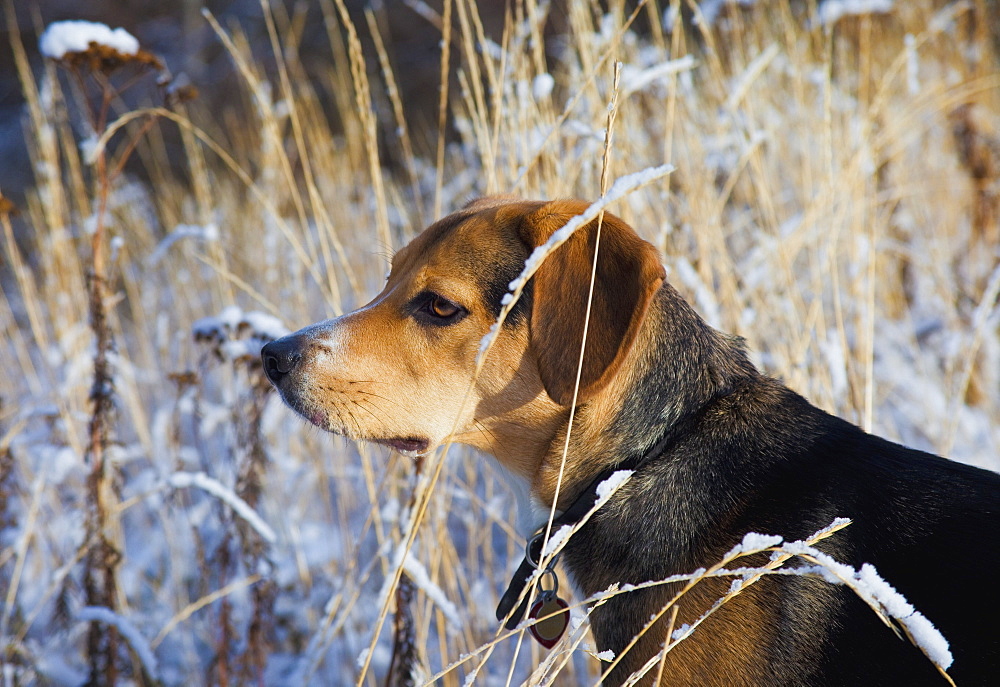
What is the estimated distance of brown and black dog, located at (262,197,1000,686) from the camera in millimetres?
1540

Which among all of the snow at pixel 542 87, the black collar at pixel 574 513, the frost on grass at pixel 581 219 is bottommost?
the black collar at pixel 574 513

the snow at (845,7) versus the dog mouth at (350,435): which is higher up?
the snow at (845,7)

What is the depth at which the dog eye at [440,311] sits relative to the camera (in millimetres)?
2100

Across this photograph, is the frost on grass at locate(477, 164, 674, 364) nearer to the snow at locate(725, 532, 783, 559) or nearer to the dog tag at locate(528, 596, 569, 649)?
the snow at locate(725, 532, 783, 559)


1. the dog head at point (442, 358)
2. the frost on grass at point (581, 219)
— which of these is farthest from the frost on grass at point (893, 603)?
the dog head at point (442, 358)

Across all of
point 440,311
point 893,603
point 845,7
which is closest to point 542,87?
point 440,311

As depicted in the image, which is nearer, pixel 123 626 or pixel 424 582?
pixel 424 582

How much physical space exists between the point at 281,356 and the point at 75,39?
3.79 ft

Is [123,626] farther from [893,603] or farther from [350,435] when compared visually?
[893,603]

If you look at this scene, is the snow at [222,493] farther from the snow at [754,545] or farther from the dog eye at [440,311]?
the snow at [754,545]

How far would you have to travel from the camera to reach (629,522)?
1851 mm

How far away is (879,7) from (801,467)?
135 inches

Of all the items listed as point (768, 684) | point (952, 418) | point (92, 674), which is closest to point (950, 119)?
point (952, 418)

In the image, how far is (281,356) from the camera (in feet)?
6.71
